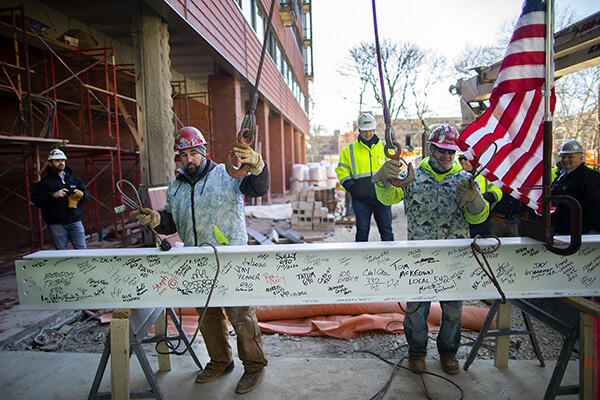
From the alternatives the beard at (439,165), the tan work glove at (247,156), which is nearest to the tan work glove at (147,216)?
the tan work glove at (247,156)

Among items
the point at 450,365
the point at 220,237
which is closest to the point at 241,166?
the point at 220,237

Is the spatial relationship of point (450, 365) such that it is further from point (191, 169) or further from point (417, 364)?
point (191, 169)

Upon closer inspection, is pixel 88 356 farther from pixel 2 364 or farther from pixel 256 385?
pixel 256 385

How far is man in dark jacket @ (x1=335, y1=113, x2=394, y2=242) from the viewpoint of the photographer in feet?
17.0

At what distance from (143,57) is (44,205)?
273 centimetres

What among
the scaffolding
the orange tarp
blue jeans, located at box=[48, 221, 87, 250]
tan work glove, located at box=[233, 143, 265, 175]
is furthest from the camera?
the scaffolding

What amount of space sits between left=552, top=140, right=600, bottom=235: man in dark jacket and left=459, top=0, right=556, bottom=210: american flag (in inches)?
75.4

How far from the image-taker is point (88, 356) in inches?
136

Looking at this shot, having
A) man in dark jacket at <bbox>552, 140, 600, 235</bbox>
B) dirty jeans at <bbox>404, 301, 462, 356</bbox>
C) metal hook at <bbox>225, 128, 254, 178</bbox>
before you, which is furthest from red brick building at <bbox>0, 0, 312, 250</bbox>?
man in dark jacket at <bbox>552, 140, 600, 235</bbox>

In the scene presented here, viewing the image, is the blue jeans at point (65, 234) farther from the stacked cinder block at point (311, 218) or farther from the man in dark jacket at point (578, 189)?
the man in dark jacket at point (578, 189)

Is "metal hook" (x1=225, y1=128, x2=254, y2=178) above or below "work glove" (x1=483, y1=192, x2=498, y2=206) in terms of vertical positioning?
above

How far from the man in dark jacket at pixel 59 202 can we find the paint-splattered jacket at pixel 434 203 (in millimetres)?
4814

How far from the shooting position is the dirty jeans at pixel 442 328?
2.96 meters

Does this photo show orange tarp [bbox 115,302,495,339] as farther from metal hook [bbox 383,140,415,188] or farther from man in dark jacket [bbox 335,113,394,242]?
metal hook [bbox 383,140,415,188]
